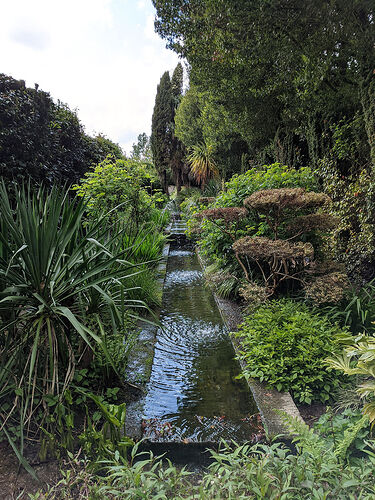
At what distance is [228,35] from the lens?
4480 mm

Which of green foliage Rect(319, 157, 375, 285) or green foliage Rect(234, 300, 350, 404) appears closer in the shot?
green foliage Rect(234, 300, 350, 404)

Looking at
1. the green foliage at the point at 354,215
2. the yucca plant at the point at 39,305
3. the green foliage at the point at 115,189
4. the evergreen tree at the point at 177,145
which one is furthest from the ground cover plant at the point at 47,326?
the evergreen tree at the point at 177,145

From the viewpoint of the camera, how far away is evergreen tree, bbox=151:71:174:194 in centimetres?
1912

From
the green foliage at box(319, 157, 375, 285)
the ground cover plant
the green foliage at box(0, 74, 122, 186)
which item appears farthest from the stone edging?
the green foliage at box(0, 74, 122, 186)

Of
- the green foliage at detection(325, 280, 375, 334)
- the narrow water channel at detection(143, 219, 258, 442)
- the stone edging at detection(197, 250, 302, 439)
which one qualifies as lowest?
the narrow water channel at detection(143, 219, 258, 442)

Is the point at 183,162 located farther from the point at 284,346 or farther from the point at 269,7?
the point at 284,346

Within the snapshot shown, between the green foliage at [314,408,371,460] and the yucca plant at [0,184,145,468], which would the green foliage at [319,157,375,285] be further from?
the yucca plant at [0,184,145,468]

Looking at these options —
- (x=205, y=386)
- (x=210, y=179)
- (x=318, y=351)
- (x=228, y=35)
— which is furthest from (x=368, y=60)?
(x=210, y=179)

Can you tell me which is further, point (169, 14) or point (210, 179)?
point (210, 179)

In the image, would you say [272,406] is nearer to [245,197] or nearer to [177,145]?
[245,197]

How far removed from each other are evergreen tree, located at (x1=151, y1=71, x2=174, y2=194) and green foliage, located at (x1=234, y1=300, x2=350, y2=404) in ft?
59.7

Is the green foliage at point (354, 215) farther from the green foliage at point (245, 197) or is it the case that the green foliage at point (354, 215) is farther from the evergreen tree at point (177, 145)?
the evergreen tree at point (177, 145)

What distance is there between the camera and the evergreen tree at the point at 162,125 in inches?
753

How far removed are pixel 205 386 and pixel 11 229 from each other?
185 centimetres
